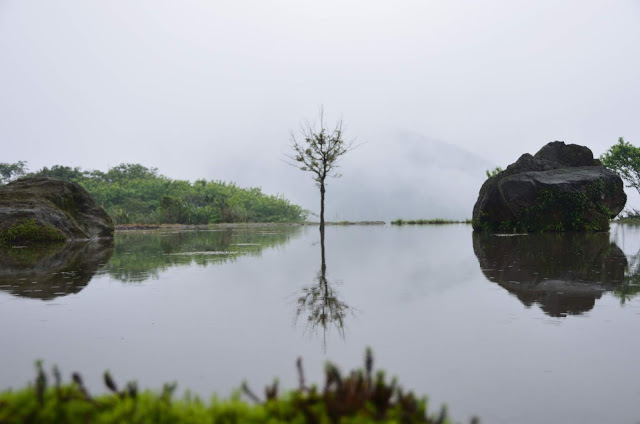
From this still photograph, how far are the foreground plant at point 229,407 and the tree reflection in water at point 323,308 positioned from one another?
6.23 ft

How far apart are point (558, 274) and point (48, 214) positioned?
18.0m

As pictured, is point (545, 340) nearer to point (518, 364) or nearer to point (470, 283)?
point (518, 364)

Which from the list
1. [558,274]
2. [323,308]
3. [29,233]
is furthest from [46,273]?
[29,233]

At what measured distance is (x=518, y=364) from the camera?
10.8ft

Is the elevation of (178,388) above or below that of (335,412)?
below

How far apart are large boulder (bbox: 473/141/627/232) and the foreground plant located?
2112 centimetres

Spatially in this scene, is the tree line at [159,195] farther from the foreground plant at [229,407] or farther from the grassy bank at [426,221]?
the foreground plant at [229,407]

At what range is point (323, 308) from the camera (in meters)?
5.25

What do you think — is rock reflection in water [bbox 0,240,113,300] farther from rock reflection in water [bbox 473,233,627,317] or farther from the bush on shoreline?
the bush on shoreline

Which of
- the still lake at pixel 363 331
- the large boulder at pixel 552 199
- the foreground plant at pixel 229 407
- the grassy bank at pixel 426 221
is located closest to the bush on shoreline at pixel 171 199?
the grassy bank at pixel 426 221

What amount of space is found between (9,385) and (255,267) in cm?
617

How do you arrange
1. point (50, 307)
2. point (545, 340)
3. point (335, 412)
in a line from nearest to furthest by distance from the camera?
point (335, 412), point (545, 340), point (50, 307)

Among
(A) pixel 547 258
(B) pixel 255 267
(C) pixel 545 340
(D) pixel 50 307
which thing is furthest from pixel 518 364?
(A) pixel 547 258

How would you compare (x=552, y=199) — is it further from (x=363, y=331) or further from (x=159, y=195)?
(x=159, y=195)
